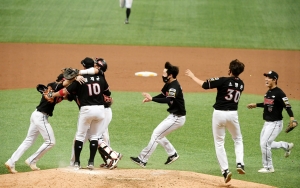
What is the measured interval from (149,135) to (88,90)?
4157 millimetres

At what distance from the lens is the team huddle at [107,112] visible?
10.3m

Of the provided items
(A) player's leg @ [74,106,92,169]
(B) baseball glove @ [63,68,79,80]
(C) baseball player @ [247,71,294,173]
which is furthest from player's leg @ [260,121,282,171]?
(B) baseball glove @ [63,68,79,80]

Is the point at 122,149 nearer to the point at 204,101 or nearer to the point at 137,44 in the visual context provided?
the point at 204,101

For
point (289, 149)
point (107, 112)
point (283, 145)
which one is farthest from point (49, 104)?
point (289, 149)

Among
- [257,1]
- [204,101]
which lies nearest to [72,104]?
[204,101]

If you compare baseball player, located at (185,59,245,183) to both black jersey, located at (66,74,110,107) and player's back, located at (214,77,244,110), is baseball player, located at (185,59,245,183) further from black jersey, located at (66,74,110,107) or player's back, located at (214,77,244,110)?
black jersey, located at (66,74,110,107)

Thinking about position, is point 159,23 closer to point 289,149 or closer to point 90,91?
point 289,149

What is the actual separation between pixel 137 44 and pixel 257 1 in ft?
30.3

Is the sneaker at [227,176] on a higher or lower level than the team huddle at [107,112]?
lower

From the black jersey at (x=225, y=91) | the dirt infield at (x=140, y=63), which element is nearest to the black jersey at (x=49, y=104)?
the black jersey at (x=225, y=91)

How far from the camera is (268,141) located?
11.8 metres

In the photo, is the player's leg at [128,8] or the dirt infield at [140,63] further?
the player's leg at [128,8]

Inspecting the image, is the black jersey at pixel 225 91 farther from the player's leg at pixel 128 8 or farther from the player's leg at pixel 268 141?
the player's leg at pixel 128 8

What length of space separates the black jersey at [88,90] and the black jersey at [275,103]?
3.38 m
